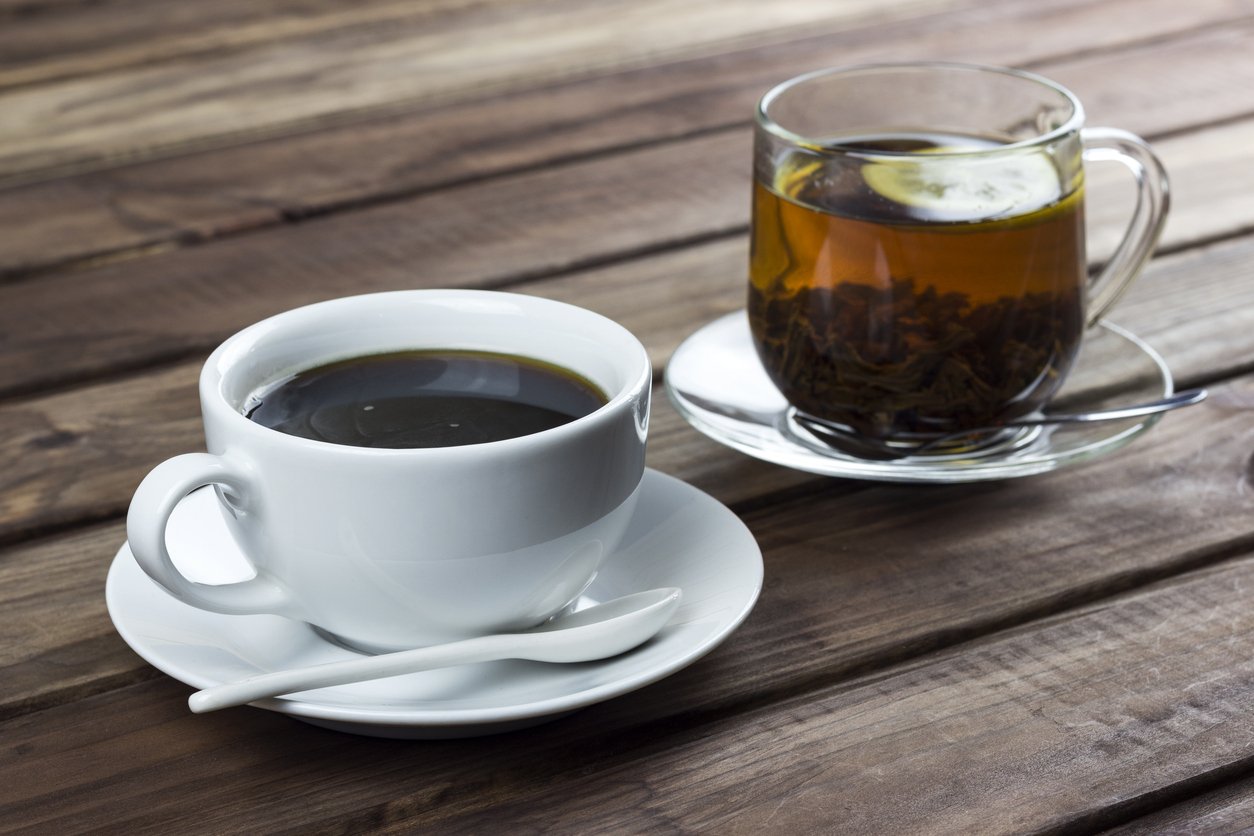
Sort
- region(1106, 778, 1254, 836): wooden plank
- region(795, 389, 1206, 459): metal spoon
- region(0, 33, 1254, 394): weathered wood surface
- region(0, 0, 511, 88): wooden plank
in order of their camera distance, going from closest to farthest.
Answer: region(1106, 778, 1254, 836): wooden plank, region(795, 389, 1206, 459): metal spoon, region(0, 33, 1254, 394): weathered wood surface, region(0, 0, 511, 88): wooden plank

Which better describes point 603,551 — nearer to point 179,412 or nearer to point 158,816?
point 158,816

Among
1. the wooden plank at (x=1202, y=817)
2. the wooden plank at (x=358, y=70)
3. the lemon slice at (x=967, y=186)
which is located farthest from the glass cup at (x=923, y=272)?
the wooden plank at (x=358, y=70)

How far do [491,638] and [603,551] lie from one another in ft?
0.18

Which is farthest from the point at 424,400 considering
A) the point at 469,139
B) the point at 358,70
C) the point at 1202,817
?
the point at 358,70

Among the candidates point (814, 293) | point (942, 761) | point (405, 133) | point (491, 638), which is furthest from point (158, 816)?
point (405, 133)

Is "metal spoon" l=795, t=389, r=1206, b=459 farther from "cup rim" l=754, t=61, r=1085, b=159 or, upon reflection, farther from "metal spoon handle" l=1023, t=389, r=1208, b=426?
"cup rim" l=754, t=61, r=1085, b=159

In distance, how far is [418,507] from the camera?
47cm

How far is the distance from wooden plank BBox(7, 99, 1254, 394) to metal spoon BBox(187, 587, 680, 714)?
0.36 meters

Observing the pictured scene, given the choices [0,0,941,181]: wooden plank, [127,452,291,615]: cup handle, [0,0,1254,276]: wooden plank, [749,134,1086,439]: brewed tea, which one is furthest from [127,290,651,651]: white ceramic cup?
[0,0,941,181]: wooden plank

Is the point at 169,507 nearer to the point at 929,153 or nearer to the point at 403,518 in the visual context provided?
the point at 403,518

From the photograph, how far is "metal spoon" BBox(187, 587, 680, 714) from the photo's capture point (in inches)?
17.9

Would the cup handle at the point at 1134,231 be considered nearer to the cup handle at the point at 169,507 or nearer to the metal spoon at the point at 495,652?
the metal spoon at the point at 495,652

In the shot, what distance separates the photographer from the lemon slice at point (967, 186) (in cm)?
62

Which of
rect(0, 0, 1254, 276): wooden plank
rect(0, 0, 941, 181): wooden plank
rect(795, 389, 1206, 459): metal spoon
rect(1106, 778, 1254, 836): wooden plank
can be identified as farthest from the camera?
rect(0, 0, 941, 181): wooden plank
